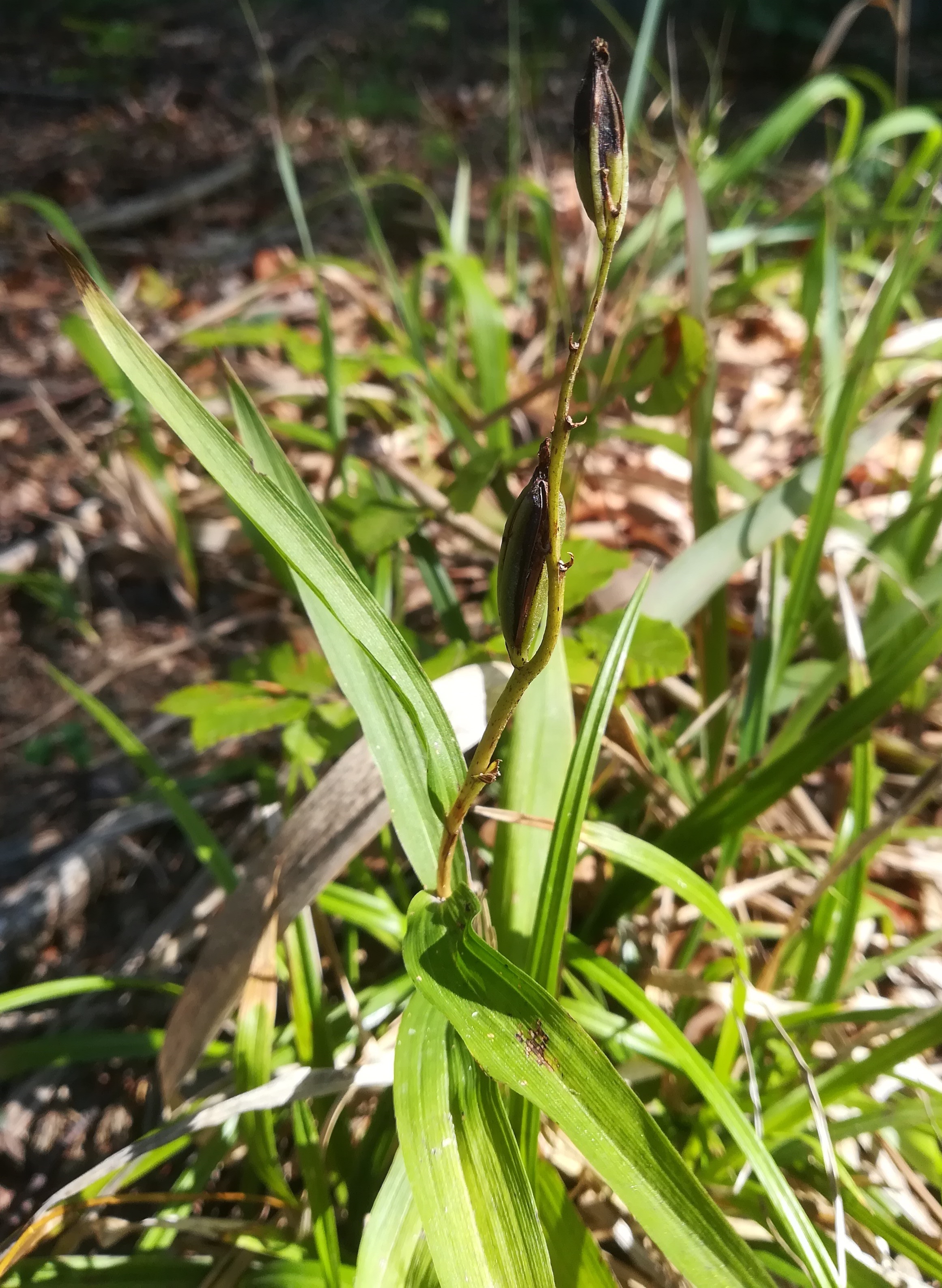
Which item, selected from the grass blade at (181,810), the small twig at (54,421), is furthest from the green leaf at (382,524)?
the small twig at (54,421)

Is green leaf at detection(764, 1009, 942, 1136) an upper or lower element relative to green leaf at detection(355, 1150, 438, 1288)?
upper

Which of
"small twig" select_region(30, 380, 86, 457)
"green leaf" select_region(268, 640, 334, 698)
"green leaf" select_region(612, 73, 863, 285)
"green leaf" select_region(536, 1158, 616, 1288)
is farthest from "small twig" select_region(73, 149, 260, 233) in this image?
"green leaf" select_region(536, 1158, 616, 1288)

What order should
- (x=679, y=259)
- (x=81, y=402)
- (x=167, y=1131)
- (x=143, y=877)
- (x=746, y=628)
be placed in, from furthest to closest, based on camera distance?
(x=81, y=402) < (x=679, y=259) < (x=746, y=628) < (x=143, y=877) < (x=167, y=1131)

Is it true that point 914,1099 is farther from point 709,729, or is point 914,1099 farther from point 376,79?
point 376,79

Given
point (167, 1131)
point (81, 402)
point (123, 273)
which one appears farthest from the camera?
point (123, 273)

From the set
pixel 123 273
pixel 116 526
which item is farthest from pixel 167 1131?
pixel 123 273

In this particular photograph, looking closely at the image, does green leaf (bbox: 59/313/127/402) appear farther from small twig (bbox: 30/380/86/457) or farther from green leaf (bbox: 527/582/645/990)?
green leaf (bbox: 527/582/645/990)
